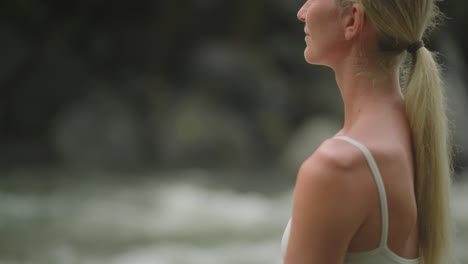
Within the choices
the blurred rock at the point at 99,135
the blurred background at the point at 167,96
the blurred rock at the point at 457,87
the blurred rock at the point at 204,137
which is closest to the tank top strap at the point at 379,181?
the blurred background at the point at 167,96

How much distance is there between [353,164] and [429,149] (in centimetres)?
22

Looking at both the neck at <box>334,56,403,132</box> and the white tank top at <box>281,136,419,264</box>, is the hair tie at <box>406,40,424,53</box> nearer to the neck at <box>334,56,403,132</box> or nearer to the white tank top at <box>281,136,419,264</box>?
the neck at <box>334,56,403,132</box>

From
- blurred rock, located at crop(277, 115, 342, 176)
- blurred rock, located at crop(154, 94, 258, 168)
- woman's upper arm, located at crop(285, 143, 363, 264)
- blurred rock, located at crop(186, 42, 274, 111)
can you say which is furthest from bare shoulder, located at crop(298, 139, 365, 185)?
blurred rock, located at crop(186, 42, 274, 111)

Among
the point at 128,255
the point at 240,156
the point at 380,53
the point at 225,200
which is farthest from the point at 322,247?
the point at 240,156

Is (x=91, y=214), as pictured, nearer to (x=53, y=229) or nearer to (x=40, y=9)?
(x=53, y=229)

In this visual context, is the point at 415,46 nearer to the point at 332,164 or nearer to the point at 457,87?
the point at 332,164

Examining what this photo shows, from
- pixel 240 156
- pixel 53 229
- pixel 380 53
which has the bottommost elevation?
pixel 380 53

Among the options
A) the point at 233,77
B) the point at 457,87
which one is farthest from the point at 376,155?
the point at 233,77

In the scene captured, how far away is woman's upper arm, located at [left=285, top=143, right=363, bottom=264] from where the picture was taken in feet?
3.59

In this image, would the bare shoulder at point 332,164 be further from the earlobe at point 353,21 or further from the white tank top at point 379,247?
the earlobe at point 353,21

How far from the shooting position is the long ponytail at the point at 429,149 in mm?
1261

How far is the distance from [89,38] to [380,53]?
8.52 metres

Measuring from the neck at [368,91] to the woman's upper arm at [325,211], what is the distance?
0.58 feet

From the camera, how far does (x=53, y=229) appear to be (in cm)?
556
